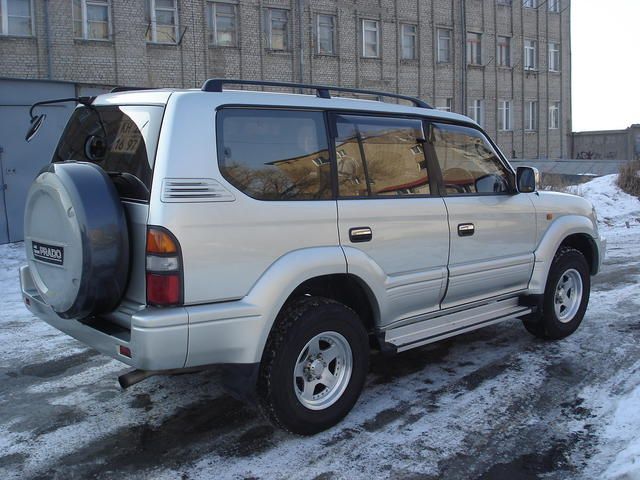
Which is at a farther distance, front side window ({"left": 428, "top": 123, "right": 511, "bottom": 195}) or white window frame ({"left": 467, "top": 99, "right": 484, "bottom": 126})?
white window frame ({"left": 467, "top": 99, "right": 484, "bottom": 126})

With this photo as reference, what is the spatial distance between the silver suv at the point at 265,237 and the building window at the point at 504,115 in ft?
105

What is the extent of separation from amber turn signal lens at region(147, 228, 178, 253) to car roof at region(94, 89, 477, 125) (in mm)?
775

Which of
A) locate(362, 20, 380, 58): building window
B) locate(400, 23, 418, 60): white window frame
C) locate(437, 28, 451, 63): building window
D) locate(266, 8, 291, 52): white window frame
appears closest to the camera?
locate(266, 8, 291, 52): white window frame

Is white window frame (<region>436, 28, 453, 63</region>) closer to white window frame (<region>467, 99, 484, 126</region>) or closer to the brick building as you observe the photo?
the brick building

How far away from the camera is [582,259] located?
6.20 metres

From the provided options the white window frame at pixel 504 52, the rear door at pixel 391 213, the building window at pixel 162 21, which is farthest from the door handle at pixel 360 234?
the white window frame at pixel 504 52

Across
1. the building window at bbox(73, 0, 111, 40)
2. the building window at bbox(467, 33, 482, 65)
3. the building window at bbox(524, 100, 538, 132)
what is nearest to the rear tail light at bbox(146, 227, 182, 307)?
the building window at bbox(73, 0, 111, 40)

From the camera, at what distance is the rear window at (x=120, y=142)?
11.9ft

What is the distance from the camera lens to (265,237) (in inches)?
148

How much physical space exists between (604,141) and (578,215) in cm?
3555

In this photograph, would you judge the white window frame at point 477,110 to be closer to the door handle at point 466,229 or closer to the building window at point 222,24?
the building window at point 222,24

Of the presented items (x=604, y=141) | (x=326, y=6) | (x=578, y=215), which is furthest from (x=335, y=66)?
(x=578, y=215)

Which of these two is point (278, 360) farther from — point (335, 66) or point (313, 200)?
point (335, 66)

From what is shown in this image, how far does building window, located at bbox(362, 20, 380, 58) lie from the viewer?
1142 inches
